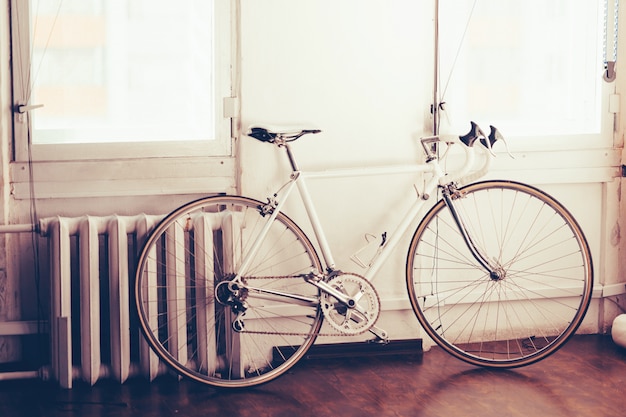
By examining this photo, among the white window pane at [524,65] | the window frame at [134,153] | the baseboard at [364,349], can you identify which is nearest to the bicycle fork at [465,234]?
the white window pane at [524,65]

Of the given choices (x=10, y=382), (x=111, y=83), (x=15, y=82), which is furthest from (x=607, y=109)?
(x=10, y=382)

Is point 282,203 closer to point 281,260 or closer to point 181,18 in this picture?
point 281,260

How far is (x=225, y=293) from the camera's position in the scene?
126 inches

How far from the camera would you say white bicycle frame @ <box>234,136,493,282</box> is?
3273 millimetres

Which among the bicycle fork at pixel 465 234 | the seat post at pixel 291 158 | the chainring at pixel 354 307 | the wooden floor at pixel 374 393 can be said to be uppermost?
the seat post at pixel 291 158

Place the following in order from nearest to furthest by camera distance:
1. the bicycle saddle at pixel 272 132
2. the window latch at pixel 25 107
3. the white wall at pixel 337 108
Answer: the bicycle saddle at pixel 272 132
the window latch at pixel 25 107
the white wall at pixel 337 108

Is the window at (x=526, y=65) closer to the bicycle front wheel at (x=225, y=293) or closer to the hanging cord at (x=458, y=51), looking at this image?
the hanging cord at (x=458, y=51)

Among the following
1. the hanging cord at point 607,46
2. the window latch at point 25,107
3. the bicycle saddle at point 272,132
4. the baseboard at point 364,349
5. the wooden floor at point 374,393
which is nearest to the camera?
the wooden floor at point 374,393

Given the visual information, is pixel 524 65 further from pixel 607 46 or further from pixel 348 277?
pixel 348 277

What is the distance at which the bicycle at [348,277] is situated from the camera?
3.29m

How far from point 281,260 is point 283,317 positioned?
25 cm

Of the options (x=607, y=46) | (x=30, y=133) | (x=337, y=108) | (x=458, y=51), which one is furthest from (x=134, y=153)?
(x=607, y=46)

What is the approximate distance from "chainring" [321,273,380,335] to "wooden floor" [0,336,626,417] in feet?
0.76

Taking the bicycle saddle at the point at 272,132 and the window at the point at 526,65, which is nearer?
the bicycle saddle at the point at 272,132
